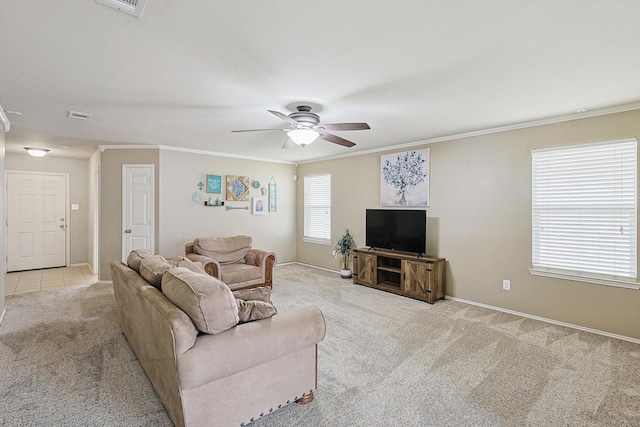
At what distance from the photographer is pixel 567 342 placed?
3.29 meters

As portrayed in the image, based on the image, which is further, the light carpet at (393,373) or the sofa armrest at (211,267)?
the sofa armrest at (211,267)

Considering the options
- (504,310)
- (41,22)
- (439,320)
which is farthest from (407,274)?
(41,22)

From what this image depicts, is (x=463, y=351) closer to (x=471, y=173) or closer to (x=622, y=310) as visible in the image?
(x=622, y=310)

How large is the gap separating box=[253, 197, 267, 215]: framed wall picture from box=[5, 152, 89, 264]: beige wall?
4.02 metres

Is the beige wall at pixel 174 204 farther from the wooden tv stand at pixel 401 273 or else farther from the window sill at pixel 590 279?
the window sill at pixel 590 279

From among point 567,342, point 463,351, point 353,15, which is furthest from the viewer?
point 567,342

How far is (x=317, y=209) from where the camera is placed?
7059 millimetres

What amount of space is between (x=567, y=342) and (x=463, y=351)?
3.90 feet

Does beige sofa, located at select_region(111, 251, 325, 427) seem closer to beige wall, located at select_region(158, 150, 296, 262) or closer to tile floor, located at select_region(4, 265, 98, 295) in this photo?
beige wall, located at select_region(158, 150, 296, 262)

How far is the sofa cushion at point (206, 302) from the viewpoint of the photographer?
1.82 m

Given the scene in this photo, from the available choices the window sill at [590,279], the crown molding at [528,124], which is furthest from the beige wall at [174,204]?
the window sill at [590,279]

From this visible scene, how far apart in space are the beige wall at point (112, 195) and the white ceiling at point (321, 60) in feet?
5.20

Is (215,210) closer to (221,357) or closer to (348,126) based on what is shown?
(348,126)

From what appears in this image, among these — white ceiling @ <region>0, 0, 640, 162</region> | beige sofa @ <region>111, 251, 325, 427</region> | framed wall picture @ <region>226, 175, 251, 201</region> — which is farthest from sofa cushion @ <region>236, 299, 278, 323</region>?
framed wall picture @ <region>226, 175, 251, 201</region>
